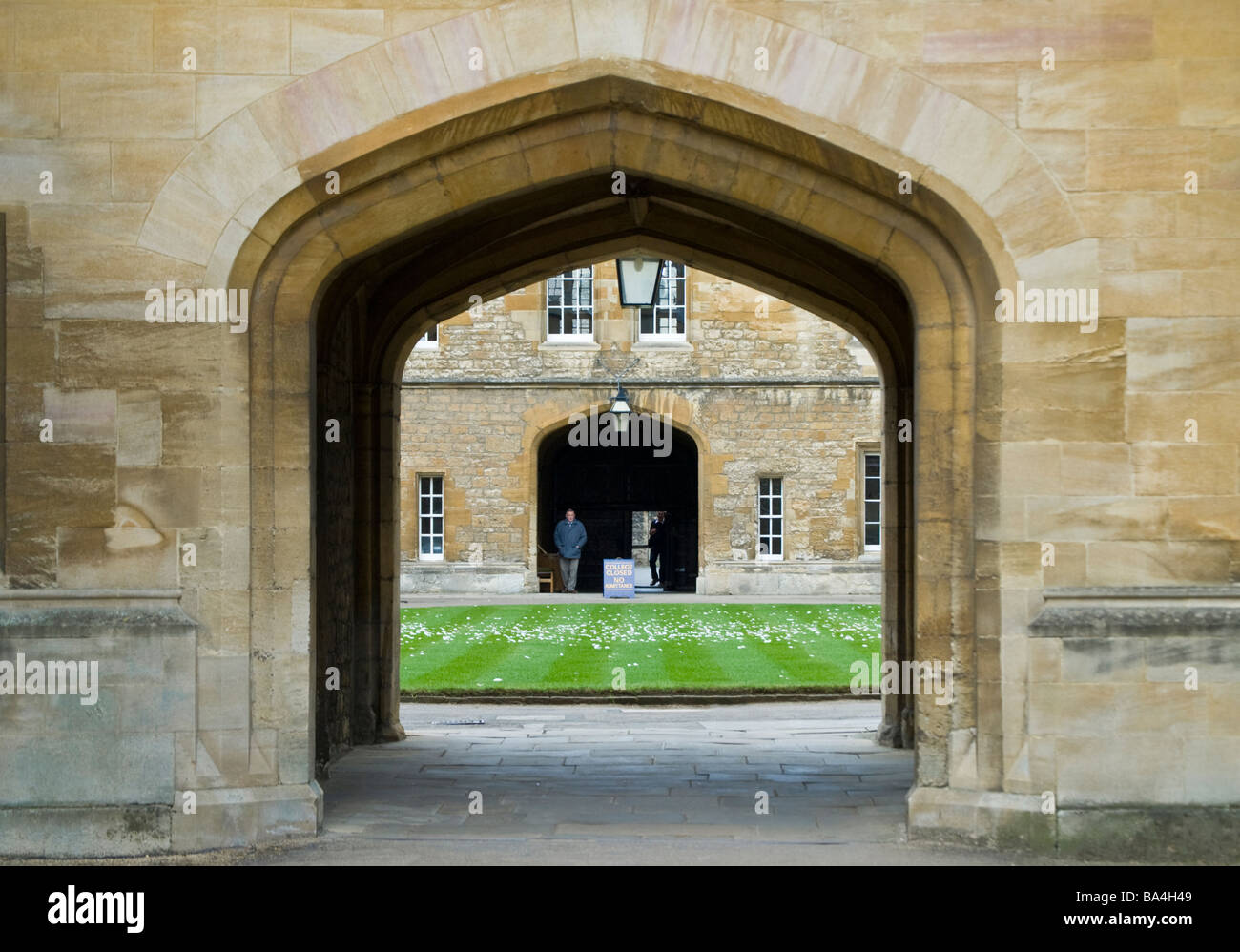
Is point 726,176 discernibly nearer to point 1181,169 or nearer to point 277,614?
point 1181,169

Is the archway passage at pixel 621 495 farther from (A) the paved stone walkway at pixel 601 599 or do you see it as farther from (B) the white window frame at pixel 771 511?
(B) the white window frame at pixel 771 511

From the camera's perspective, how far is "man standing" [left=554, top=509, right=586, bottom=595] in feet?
90.7

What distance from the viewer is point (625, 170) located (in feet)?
23.7

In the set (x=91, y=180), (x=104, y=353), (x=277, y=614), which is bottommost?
(x=277, y=614)

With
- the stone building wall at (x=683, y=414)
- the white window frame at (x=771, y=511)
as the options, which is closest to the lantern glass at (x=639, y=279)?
the stone building wall at (x=683, y=414)

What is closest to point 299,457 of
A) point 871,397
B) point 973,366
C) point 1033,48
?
point 973,366

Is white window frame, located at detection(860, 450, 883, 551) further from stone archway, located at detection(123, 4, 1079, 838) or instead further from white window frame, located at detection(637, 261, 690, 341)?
stone archway, located at detection(123, 4, 1079, 838)

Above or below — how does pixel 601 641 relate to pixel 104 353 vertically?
below

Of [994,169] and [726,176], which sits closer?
[994,169]

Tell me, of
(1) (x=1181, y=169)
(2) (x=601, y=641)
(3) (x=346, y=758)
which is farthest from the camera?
(2) (x=601, y=641)

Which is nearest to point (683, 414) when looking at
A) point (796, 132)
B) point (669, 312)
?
point (669, 312)

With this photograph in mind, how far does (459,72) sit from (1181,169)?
3.13 metres

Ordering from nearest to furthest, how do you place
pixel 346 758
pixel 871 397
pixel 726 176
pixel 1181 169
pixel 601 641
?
pixel 1181 169 → pixel 726 176 → pixel 346 758 → pixel 601 641 → pixel 871 397

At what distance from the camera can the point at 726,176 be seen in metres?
7.13
